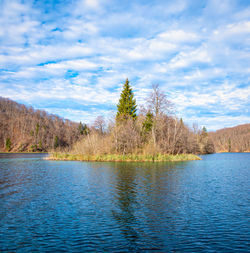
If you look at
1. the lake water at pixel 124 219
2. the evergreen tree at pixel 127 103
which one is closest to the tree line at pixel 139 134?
the evergreen tree at pixel 127 103

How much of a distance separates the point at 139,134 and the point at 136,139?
179 cm

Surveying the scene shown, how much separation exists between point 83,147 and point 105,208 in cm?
3147

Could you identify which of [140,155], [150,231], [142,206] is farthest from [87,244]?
[140,155]

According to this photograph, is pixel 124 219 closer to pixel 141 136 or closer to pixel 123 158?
pixel 123 158

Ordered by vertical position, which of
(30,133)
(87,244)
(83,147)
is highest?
(30,133)

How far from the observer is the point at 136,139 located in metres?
41.7

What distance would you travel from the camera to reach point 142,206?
1158 centimetres

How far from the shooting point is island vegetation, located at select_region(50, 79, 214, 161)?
40.0 metres

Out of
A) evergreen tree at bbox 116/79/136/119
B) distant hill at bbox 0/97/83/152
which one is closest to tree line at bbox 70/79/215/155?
evergreen tree at bbox 116/79/136/119

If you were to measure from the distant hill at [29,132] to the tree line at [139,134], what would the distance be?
66.1 metres

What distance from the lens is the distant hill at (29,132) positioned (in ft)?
368

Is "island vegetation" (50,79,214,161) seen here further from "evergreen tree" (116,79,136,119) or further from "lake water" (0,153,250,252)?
"lake water" (0,153,250,252)

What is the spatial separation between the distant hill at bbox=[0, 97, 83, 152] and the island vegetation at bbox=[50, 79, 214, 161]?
6618cm

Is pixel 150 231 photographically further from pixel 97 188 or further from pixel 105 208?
pixel 97 188
